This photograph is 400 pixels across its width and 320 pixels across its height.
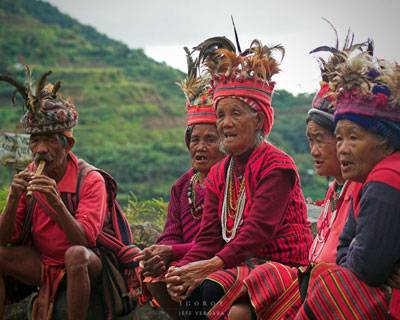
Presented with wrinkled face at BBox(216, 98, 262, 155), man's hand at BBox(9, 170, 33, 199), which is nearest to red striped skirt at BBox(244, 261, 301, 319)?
wrinkled face at BBox(216, 98, 262, 155)

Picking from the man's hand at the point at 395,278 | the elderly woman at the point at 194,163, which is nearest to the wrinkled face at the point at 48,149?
the elderly woman at the point at 194,163

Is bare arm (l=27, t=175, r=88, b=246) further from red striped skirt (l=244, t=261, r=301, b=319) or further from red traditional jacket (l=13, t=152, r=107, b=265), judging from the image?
red striped skirt (l=244, t=261, r=301, b=319)

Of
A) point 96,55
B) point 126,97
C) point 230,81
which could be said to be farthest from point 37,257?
point 96,55

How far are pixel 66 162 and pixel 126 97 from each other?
2630cm

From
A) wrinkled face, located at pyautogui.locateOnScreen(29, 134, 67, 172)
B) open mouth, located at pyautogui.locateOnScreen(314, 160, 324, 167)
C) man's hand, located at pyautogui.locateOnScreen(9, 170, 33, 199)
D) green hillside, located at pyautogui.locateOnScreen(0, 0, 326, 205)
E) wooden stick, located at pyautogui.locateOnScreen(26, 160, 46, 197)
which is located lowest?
green hillside, located at pyautogui.locateOnScreen(0, 0, 326, 205)

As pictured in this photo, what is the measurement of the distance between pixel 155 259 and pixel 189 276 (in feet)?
1.91

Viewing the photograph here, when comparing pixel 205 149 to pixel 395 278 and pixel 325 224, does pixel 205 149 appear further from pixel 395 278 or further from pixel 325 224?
pixel 395 278

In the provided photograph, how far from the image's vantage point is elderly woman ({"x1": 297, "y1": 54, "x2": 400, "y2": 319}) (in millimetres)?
3600

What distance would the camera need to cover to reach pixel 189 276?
4.67 meters

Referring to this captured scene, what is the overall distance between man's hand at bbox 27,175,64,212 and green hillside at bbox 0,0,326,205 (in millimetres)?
12775

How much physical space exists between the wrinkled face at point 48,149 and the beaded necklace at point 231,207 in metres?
1.35

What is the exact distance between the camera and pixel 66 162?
573 cm

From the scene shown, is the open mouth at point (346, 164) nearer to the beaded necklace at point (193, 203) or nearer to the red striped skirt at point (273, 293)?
the red striped skirt at point (273, 293)

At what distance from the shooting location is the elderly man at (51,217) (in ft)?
17.1
